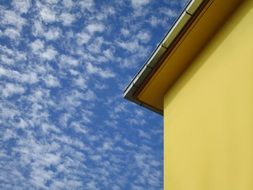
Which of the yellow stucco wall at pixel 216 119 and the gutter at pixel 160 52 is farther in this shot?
the gutter at pixel 160 52

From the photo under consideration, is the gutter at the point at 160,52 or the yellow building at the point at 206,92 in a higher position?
the gutter at the point at 160,52

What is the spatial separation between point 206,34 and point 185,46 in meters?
0.42

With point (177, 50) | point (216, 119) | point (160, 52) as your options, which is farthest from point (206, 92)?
point (160, 52)

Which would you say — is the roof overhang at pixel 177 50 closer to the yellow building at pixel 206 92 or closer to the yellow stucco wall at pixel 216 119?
the yellow building at pixel 206 92

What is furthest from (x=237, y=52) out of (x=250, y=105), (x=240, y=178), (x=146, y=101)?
(x=146, y=101)

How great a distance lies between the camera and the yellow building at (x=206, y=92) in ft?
18.7

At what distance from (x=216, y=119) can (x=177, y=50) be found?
5.90 feet

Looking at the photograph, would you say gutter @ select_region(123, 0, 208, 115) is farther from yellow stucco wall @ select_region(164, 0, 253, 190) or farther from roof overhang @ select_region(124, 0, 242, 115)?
yellow stucco wall @ select_region(164, 0, 253, 190)

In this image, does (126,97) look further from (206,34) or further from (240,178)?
(240,178)

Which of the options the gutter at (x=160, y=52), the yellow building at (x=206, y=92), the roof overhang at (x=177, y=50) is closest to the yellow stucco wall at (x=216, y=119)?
the yellow building at (x=206, y=92)

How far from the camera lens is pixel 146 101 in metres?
8.61

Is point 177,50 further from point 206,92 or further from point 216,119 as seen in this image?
point 216,119

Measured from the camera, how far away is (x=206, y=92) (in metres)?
6.71

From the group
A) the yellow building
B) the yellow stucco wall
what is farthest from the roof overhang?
the yellow stucco wall
